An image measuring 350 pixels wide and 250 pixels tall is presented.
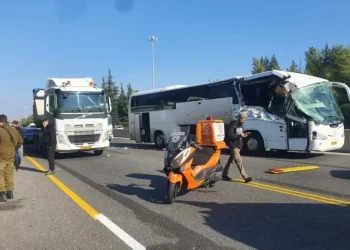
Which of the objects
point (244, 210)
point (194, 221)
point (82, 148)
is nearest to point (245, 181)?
point (244, 210)

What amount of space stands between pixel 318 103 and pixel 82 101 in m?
9.52

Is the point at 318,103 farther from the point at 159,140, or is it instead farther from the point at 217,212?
the point at 159,140

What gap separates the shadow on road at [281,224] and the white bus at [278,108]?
6694mm

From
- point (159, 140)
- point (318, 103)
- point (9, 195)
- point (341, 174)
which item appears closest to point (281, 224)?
point (341, 174)

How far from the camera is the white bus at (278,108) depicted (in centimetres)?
1366

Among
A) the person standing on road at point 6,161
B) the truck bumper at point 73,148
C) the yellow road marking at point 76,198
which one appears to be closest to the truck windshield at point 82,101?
the truck bumper at point 73,148

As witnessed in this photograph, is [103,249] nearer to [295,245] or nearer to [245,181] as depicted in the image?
[295,245]

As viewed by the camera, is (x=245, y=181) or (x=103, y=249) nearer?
(x=103, y=249)

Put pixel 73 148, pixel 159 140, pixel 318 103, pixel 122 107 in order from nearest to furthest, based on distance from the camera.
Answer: pixel 318 103
pixel 73 148
pixel 159 140
pixel 122 107

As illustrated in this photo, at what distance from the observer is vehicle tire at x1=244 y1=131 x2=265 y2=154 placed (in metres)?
15.2

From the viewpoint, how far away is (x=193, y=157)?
8.05 meters

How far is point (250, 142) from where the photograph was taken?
15.5 metres

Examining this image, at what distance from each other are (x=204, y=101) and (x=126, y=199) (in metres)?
11.2

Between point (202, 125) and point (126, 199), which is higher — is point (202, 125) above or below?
above
